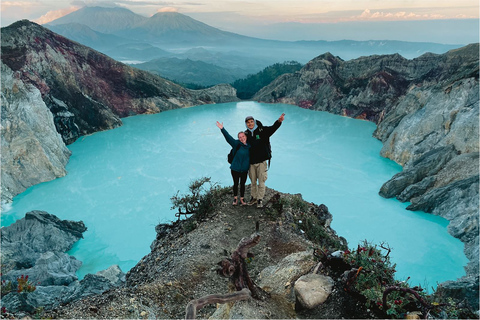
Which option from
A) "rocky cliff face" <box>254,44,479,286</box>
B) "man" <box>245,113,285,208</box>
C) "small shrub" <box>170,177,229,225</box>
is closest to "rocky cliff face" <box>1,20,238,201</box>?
"small shrub" <box>170,177,229,225</box>

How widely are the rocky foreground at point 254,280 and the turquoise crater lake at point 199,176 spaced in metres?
4.33

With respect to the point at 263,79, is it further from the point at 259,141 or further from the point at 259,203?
the point at 259,141

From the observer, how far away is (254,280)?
5965 millimetres

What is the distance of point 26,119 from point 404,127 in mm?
30484

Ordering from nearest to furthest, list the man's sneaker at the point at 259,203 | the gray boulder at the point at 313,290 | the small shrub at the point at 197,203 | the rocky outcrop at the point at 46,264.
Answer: the gray boulder at the point at 313,290
the rocky outcrop at the point at 46,264
the man's sneaker at the point at 259,203
the small shrub at the point at 197,203

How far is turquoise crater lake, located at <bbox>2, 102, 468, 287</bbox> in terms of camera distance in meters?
14.3

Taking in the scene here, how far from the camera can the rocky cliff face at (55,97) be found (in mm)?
21766

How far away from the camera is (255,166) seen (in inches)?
312

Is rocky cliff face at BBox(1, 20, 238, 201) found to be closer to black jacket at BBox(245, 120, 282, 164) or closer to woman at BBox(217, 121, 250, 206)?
woman at BBox(217, 121, 250, 206)

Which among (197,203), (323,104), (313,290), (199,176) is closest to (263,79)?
(323,104)

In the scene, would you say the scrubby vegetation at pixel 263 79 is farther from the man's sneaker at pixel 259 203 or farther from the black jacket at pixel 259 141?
the black jacket at pixel 259 141

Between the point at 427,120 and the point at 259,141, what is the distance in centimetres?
2205

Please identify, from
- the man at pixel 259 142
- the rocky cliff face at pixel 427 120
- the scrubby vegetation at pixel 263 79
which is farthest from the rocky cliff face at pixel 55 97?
the rocky cliff face at pixel 427 120

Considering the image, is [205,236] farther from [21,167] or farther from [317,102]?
[317,102]
